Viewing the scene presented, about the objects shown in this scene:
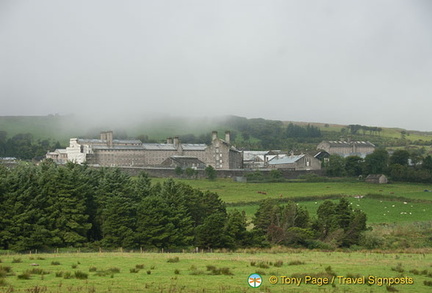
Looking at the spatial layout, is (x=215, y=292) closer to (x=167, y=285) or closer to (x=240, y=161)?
(x=167, y=285)

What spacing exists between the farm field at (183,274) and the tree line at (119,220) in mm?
12457

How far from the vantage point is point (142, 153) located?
152 meters

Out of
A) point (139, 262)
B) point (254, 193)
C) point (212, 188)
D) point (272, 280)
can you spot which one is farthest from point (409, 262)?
point (212, 188)

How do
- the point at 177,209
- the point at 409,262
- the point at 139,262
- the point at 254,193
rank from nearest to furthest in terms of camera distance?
the point at 139,262 < the point at 409,262 < the point at 177,209 < the point at 254,193

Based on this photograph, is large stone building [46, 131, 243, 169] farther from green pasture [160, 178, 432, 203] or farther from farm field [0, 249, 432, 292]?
farm field [0, 249, 432, 292]

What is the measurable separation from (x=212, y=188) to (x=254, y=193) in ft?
29.3

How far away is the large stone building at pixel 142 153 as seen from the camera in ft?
453

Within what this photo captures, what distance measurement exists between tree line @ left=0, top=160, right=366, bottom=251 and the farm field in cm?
1246

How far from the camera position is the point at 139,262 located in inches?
1083

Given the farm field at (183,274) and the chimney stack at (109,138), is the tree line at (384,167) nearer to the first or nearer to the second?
the chimney stack at (109,138)

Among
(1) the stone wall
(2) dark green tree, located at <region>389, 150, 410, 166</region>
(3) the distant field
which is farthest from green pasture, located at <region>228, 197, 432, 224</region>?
(2) dark green tree, located at <region>389, 150, 410, 166</region>

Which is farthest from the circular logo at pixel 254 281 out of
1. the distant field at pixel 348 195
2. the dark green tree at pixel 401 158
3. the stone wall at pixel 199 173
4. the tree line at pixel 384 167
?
the dark green tree at pixel 401 158

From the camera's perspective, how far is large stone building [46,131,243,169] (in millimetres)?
138000

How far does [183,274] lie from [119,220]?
20615mm
